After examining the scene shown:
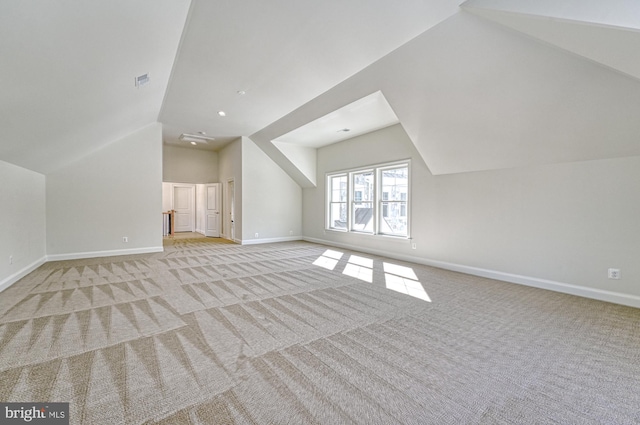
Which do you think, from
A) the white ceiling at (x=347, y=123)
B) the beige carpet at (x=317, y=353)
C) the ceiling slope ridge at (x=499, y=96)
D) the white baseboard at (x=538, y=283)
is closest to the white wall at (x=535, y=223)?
the white baseboard at (x=538, y=283)

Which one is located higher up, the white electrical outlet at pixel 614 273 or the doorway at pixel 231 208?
the doorway at pixel 231 208

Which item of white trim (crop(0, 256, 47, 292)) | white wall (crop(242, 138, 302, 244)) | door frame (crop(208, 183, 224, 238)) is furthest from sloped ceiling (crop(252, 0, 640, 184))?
door frame (crop(208, 183, 224, 238))

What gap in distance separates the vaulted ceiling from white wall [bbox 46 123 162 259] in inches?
47.8

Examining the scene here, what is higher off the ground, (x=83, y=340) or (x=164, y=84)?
(x=164, y=84)

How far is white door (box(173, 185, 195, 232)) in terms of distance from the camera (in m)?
11.7

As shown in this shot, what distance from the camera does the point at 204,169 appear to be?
9.17 m

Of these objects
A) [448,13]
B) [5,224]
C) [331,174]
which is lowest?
[5,224]

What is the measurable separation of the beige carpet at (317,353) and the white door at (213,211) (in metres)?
5.53

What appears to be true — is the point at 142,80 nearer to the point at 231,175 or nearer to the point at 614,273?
the point at 231,175

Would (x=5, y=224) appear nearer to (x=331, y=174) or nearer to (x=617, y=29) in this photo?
(x=331, y=174)

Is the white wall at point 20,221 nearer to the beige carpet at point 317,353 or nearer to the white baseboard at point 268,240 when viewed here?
the beige carpet at point 317,353

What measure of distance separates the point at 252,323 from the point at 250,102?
3955 millimetres

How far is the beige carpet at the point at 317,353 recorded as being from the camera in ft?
5.02

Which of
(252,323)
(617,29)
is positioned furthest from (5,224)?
(617,29)
